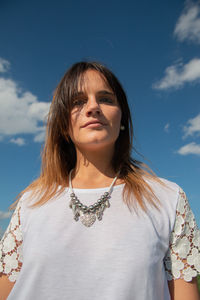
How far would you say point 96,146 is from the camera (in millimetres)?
1964

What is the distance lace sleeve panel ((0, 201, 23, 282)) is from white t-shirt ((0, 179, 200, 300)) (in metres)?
0.04

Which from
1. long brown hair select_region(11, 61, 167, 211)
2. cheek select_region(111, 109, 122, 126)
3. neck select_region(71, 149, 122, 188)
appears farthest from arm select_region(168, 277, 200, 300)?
cheek select_region(111, 109, 122, 126)

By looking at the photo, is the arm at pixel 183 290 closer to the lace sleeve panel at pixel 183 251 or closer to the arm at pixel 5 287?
the lace sleeve panel at pixel 183 251

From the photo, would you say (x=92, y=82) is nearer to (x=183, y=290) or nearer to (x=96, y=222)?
(x=96, y=222)

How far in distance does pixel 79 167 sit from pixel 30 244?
787mm

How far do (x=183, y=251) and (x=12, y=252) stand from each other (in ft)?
4.43

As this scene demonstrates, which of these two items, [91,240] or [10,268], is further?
[10,268]

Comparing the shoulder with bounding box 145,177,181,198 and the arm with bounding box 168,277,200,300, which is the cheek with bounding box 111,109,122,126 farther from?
the arm with bounding box 168,277,200,300

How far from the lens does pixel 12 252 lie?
195 centimetres

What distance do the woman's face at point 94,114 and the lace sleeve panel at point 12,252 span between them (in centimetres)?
89

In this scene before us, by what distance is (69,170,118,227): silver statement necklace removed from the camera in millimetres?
1756

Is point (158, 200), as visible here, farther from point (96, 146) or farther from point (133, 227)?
point (96, 146)

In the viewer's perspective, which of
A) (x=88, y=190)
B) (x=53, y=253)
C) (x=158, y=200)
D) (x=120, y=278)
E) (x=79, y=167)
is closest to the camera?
(x=120, y=278)

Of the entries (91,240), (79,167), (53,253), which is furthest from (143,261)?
(79,167)
